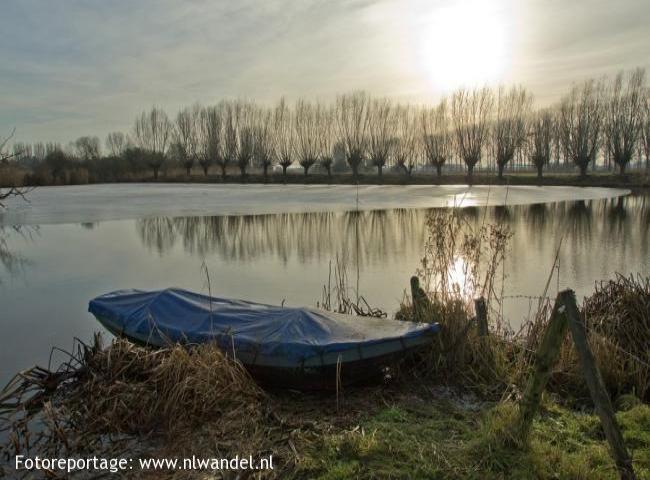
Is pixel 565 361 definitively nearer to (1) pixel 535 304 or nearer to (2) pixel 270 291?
(1) pixel 535 304

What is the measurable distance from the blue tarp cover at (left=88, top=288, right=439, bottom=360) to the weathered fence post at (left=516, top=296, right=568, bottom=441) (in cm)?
123

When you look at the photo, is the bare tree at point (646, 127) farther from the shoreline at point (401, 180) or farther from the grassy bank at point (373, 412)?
the grassy bank at point (373, 412)

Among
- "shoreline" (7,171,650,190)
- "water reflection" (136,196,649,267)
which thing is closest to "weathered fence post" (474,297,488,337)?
"water reflection" (136,196,649,267)

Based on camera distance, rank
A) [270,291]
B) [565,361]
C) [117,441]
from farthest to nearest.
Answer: [270,291]
[565,361]
[117,441]

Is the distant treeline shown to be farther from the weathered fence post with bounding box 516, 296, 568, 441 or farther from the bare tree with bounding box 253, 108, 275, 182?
the weathered fence post with bounding box 516, 296, 568, 441

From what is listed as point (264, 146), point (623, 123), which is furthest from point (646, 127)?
point (264, 146)

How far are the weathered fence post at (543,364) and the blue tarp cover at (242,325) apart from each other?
1.23 m

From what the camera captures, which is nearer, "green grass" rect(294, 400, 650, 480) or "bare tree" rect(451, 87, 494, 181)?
"green grass" rect(294, 400, 650, 480)

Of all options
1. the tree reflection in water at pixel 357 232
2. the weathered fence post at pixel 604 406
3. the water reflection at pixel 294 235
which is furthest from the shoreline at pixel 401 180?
the weathered fence post at pixel 604 406

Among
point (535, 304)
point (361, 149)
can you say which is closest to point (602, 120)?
point (361, 149)

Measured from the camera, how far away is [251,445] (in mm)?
3309

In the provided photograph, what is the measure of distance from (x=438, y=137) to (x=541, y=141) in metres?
9.29

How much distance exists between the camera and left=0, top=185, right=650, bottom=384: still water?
290 inches

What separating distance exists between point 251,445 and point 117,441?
1.05 m
